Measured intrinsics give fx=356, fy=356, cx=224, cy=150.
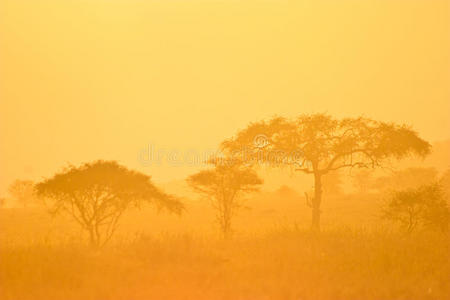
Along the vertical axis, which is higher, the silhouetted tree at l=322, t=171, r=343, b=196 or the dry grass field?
the silhouetted tree at l=322, t=171, r=343, b=196

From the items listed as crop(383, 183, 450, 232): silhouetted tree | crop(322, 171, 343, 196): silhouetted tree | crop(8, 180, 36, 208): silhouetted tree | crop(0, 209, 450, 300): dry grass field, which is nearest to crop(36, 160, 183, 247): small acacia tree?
crop(0, 209, 450, 300): dry grass field

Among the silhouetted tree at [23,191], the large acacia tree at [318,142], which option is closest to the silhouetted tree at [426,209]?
the large acacia tree at [318,142]

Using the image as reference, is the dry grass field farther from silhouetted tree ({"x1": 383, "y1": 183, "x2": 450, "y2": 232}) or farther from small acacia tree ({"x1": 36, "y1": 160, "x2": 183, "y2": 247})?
silhouetted tree ({"x1": 383, "y1": 183, "x2": 450, "y2": 232})

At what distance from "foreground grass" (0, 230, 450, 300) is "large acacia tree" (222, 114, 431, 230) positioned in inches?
257

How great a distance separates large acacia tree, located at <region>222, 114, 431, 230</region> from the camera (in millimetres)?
19156

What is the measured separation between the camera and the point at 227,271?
413 inches

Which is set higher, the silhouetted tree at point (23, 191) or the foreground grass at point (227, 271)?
the silhouetted tree at point (23, 191)

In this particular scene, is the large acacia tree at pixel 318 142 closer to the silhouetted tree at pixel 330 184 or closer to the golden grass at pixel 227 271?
the golden grass at pixel 227 271

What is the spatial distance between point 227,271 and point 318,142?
35.2 ft

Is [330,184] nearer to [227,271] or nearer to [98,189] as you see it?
[98,189]

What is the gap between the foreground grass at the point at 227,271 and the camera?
889cm

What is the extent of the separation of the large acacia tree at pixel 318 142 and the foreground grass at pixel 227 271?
6537 millimetres

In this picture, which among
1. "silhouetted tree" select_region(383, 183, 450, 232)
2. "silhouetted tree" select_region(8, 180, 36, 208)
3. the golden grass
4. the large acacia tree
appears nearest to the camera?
the golden grass

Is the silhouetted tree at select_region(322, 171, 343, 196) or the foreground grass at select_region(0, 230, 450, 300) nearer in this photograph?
the foreground grass at select_region(0, 230, 450, 300)
